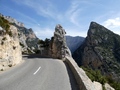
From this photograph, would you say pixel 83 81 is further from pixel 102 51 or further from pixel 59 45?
pixel 102 51

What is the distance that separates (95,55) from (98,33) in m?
24.4

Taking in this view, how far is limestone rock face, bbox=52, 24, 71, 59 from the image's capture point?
31469 mm

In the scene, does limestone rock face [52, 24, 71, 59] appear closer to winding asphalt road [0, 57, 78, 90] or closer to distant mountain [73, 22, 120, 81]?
winding asphalt road [0, 57, 78, 90]

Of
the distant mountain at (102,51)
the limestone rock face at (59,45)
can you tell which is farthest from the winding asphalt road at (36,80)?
the distant mountain at (102,51)

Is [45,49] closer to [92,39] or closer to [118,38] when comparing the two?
[92,39]

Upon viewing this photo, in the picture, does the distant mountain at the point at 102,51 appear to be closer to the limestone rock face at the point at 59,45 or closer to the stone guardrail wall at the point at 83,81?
the limestone rock face at the point at 59,45

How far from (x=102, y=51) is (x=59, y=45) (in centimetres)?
8217

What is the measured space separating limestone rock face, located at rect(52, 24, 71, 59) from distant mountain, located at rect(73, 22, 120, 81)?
64447 mm

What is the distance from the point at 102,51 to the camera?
110 metres

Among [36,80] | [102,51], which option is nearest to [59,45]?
[36,80]

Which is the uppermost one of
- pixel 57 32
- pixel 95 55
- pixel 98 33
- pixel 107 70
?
pixel 98 33

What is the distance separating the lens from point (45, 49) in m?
44.4

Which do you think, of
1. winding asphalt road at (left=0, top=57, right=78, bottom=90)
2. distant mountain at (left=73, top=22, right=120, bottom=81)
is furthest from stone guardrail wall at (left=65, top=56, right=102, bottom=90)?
distant mountain at (left=73, top=22, right=120, bottom=81)

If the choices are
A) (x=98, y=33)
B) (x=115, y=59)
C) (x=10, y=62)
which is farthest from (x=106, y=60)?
(x=10, y=62)
